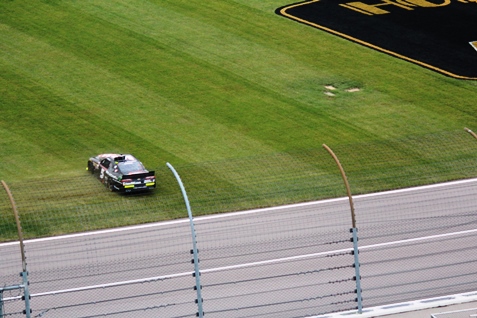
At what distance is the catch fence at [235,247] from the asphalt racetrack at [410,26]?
2306 cm

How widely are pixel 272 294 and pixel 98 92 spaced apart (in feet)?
75.5

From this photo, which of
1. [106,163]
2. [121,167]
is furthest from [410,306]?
[106,163]

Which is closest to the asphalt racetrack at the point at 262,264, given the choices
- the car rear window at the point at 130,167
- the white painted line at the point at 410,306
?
the white painted line at the point at 410,306

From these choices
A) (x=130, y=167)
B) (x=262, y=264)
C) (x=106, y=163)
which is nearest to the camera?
(x=262, y=264)

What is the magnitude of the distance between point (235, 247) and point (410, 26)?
1226 inches

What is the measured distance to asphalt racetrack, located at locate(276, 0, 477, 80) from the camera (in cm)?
4672

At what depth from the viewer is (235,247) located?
66.4 feet

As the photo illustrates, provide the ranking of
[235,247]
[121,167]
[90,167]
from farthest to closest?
[90,167] < [121,167] < [235,247]

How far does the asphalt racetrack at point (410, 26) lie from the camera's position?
46719 millimetres

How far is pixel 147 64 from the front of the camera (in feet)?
149

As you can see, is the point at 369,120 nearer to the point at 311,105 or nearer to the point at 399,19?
the point at 311,105

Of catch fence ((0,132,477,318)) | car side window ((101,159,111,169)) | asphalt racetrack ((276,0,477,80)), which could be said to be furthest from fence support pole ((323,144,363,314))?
asphalt racetrack ((276,0,477,80))

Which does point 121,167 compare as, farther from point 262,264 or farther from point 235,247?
point 262,264

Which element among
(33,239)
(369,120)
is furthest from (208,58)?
(33,239)
